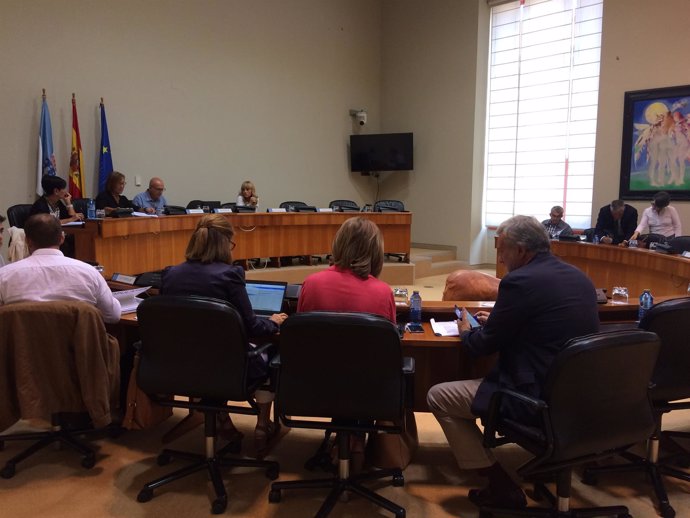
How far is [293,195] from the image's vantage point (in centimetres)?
954

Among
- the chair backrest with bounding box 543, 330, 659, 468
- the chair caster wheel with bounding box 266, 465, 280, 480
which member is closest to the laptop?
the chair caster wheel with bounding box 266, 465, 280, 480

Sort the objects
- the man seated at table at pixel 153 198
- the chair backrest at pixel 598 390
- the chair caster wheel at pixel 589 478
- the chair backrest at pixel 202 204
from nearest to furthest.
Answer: the chair backrest at pixel 598 390, the chair caster wheel at pixel 589 478, the man seated at table at pixel 153 198, the chair backrest at pixel 202 204

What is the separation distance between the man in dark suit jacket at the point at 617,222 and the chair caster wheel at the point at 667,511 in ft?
16.2

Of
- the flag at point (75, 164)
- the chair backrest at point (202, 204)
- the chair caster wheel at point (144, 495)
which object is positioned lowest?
the chair caster wheel at point (144, 495)

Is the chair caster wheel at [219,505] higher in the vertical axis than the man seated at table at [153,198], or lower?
lower

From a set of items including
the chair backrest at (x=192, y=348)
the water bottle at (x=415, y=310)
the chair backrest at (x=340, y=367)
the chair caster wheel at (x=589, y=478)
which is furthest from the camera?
the water bottle at (x=415, y=310)

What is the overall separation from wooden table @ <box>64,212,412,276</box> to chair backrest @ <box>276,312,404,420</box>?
12.1 feet

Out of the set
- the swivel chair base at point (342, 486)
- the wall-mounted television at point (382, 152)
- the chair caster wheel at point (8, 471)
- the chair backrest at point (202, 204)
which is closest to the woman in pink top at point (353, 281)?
the swivel chair base at point (342, 486)

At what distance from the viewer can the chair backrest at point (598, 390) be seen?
1808 millimetres

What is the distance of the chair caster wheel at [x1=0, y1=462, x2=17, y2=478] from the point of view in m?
2.57

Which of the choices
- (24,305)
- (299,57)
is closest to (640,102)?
(299,57)

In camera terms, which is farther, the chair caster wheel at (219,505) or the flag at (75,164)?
the flag at (75,164)

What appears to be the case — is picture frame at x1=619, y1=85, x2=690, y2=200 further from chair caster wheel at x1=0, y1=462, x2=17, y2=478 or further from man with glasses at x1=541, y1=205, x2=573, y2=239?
chair caster wheel at x1=0, y1=462, x2=17, y2=478

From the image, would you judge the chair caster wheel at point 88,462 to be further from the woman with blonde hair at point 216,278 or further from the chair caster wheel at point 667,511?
the chair caster wheel at point 667,511
